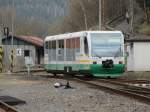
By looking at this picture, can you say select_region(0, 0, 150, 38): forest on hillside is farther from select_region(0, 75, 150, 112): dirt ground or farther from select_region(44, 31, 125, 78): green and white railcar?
select_region(0, 75, 150, 112): dirt ground

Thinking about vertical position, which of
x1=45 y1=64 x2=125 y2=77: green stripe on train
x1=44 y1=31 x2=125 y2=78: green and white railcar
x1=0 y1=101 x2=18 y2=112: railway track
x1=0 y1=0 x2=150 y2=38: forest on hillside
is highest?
x1=0 y1=0 x2=150 y2=38: forest on hillside

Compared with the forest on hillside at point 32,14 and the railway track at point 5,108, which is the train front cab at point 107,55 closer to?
the railway track at point 5,108

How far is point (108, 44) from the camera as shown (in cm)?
3250

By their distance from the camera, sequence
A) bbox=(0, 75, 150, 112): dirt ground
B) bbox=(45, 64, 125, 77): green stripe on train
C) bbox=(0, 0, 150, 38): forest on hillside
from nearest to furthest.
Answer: bbox=(0, 75, 150, 112): dirt ground < bbox=(45, 64, 125, 77): green stripe on train < bbox=(0, 0, 150, 38): forest on hillside

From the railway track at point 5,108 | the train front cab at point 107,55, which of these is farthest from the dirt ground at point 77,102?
the train front cab at point 107,55

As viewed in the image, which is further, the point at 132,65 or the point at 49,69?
the point at 132,65

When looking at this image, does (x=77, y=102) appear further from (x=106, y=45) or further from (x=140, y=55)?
(x=140, y=55)

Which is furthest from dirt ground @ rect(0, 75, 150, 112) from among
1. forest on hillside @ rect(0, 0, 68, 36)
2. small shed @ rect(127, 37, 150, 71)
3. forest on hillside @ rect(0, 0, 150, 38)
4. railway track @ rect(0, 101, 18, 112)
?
forest on hillside @ rect(0, 0, 68, 36)

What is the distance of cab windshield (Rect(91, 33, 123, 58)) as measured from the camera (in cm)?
3238

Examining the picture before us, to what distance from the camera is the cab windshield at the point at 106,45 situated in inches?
1275

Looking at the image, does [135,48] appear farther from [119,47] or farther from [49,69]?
[119,47]

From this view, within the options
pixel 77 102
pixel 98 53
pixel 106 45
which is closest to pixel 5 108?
pixel 77 102

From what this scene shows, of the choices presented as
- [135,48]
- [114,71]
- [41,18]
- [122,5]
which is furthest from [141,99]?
[41,18]

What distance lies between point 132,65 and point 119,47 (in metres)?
16.3
